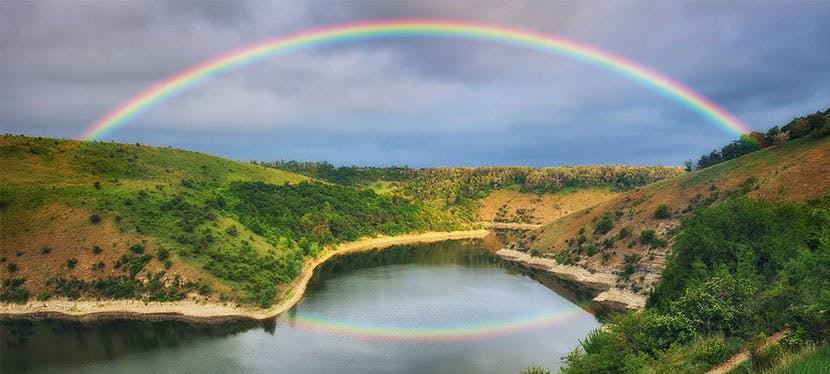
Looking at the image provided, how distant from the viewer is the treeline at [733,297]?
2417 cm

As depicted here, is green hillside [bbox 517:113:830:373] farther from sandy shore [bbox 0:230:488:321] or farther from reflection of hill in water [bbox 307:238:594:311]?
sandy shore [bbox 0:230:488:321]

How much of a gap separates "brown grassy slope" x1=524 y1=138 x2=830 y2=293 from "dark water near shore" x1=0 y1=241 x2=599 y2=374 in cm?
1193

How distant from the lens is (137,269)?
66.5m

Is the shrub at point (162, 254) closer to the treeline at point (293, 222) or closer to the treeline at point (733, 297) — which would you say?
the treeline at point (293, 222)

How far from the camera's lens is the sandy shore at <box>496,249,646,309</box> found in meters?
68.9

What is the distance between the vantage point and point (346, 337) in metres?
54.2

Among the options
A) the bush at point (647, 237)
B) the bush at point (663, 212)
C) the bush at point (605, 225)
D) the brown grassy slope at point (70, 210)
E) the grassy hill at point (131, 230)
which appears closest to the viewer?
the grassy hill at point (131, 230)

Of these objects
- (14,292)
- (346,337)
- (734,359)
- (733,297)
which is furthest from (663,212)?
(14,292)

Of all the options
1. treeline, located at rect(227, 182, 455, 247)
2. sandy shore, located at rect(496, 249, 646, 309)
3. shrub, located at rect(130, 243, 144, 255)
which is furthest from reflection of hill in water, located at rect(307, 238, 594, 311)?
shrub, located at rect(130, 243, 144, 255)

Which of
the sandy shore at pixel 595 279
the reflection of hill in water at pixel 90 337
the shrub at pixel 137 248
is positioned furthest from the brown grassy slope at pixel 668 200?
the shrub at pixel 137 248

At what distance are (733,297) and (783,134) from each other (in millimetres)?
67105

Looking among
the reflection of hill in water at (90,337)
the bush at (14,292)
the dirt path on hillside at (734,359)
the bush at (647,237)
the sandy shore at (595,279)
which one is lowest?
the sandy shore at (595,279)

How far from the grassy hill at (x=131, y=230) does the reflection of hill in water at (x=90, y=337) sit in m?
5.44

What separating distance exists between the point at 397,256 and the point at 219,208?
4683 centimetres
